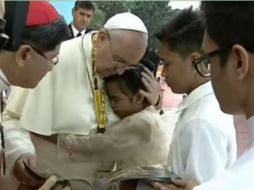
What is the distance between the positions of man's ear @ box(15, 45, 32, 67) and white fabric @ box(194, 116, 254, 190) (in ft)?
2.44

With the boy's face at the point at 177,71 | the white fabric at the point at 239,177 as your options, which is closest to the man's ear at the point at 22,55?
the boy's face at the point at 177,71

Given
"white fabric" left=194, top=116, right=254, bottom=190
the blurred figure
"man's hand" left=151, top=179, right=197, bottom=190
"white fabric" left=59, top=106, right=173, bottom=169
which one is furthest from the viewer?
the blurred figure

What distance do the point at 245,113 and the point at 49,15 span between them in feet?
2.65

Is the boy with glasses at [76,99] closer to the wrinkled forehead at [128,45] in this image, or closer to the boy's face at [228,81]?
the wrinkled forehead at [128,45]

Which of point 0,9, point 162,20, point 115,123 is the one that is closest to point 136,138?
point 115,123

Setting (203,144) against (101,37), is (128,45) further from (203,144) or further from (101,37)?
(203,144)

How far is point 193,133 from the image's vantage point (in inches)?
51.0

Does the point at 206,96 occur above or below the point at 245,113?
below

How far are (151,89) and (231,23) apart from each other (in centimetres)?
95

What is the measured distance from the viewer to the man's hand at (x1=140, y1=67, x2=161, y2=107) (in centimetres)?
179

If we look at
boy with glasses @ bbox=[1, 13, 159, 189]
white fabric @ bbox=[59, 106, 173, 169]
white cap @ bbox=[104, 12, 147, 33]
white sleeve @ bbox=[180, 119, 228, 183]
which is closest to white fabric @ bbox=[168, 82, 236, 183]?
white sleeve @ bbox=[180, 119, 228, 183]

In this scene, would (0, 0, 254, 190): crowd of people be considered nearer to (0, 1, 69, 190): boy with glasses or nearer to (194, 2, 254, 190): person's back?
(0, 1, 69, 190): boy with glasses

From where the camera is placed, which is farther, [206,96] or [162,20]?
[162,20]

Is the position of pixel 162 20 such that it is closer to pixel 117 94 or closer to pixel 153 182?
pixel 117 94
